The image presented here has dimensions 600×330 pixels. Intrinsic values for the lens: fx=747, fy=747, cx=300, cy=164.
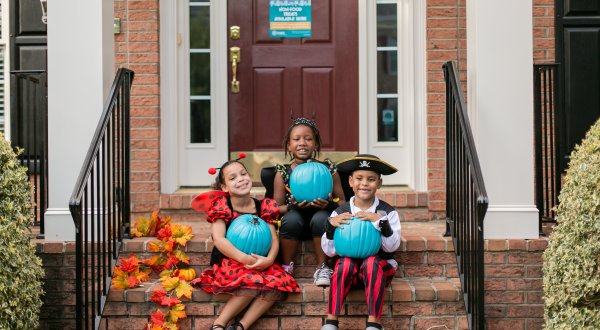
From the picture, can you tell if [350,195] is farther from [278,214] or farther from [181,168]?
[181,168]

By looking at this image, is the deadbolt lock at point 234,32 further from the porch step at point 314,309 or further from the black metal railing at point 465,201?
the porch step at point 314,309

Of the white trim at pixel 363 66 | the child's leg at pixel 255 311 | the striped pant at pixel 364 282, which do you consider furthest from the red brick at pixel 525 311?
the white trim at pixel 363 66

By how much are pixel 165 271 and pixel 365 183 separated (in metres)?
1.33

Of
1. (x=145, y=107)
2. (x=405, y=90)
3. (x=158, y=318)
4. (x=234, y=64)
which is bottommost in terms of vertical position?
(x=158, y=318)

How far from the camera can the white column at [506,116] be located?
14.9ft

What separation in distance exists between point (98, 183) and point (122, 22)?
5.99ft

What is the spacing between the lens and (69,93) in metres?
4.58

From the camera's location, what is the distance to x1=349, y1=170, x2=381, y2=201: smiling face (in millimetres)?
4289

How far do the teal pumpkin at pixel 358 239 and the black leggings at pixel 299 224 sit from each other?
29 centimetres

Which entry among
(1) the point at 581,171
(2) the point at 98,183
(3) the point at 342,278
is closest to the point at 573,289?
(1) the point at 581,171

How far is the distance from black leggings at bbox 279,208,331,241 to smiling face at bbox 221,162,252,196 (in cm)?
30

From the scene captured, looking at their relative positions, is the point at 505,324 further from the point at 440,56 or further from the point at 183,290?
the point at 440,56

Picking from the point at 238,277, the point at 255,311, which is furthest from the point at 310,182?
the point at 255,311

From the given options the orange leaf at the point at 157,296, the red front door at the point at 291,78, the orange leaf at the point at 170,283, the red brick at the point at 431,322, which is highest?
the red front door at the point at 291,78
